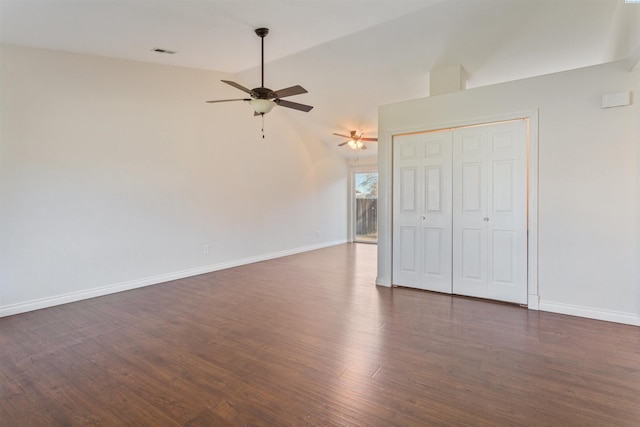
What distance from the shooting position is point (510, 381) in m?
2.15

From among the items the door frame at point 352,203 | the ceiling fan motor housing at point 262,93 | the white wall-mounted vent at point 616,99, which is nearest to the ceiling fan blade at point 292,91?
the ceiling fan motor housing at point 262,93

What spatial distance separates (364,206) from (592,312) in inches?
263

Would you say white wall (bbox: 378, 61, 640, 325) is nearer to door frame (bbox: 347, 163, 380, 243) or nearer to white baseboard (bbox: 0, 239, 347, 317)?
white baseboard (bbox: 0, 239, 347, 317)

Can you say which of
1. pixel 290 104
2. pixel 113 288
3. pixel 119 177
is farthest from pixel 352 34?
pixel 113 288

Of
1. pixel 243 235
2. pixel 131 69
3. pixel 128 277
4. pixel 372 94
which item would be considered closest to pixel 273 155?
pixel 243 235

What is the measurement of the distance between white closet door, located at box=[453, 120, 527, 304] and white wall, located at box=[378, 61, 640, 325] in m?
0.20

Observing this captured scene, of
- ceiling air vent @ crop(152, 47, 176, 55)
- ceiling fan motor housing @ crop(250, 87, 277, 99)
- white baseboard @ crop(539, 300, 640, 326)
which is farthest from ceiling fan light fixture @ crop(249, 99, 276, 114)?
white baseboard @ crop(539, 300, 640, 326)

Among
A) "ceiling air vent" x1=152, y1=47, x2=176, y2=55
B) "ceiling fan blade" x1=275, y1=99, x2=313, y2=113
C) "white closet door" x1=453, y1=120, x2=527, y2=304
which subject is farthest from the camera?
"ceiling air vent" x1=152, y1=47, x2=176, y2=55

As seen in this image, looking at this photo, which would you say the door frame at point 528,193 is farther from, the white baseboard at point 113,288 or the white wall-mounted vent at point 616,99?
the white baseboard at point 113,288

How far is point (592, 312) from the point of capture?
10.8 feet

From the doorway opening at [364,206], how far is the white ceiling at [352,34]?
14.4ft

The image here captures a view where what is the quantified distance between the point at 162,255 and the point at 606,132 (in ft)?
19.3

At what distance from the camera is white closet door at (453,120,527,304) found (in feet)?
12.0

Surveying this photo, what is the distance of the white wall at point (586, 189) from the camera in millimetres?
3141
